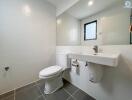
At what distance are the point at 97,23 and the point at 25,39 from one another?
62.3 inches

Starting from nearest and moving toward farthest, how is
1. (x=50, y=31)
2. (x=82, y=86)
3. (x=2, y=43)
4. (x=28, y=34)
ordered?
1. (x=2, y=43)
2. (x=82, y=86)
3. (x=28, y=34)
4. (x=50, y=31)

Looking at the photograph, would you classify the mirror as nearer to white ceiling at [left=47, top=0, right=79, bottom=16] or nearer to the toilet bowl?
white ceiling at [left=47, top=0, right=79, bottom=16]

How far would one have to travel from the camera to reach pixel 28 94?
5.07 feet

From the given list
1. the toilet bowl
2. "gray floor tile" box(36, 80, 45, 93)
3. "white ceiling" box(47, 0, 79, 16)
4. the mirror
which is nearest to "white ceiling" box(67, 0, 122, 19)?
the mirror

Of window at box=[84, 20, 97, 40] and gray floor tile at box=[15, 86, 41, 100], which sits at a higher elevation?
window at box=[84, 20, 97, 40]

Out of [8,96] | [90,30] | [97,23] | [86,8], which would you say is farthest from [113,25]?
[8,96]

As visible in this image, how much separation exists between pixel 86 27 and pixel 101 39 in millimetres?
463

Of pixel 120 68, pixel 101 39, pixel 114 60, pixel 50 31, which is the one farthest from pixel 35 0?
pixel 120 68

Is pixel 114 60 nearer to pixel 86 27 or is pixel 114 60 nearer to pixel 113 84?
pixel 113 84

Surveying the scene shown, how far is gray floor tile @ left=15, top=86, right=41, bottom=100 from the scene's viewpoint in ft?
4.76

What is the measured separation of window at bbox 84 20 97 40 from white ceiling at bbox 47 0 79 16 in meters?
0.68

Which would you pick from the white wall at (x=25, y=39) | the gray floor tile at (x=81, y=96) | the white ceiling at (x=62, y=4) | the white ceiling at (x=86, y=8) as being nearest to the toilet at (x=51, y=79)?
the gray floor tile at (x=81, y=96)

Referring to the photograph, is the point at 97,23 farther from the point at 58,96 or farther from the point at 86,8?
the point at 58,96

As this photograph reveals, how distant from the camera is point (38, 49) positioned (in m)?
1.99
